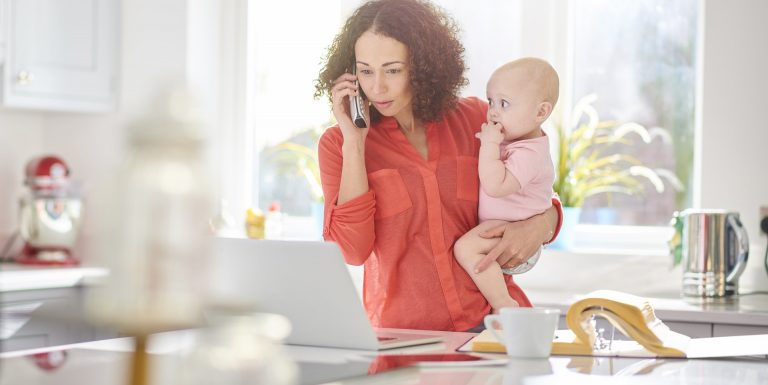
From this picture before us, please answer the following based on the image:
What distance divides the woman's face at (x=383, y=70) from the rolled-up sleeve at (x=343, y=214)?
122mm

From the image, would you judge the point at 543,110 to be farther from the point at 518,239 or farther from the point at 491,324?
the point at 491,324

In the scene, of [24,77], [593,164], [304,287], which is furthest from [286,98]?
[304,287]

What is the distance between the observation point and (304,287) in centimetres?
134

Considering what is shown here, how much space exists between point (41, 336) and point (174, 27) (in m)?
1.29

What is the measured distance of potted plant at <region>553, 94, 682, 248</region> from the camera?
10.6ft

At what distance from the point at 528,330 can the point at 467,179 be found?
25.0 inches

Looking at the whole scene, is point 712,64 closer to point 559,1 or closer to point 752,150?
point 752,150

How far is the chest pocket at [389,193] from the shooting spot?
1.84 metres

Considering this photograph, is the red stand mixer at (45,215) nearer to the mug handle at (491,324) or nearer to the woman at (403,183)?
the woman at (403,183)

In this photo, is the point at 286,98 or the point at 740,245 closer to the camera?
the point at 740,245

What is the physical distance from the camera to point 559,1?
3.39 metres

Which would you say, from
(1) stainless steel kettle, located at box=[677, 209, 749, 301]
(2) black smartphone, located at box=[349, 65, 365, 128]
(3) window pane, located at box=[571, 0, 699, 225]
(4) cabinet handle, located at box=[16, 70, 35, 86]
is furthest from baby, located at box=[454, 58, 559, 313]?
(4) cabinet handle, located at box=[16, 70, 35, 86]

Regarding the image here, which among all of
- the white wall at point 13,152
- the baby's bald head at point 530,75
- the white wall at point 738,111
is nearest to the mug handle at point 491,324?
the baby's bald head at point 530,75

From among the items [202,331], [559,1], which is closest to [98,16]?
[559,1]
